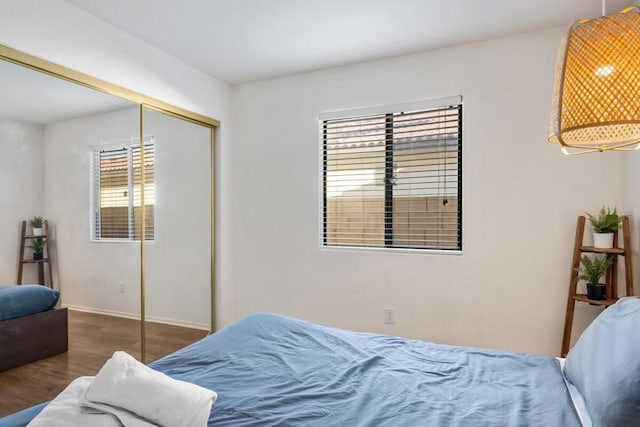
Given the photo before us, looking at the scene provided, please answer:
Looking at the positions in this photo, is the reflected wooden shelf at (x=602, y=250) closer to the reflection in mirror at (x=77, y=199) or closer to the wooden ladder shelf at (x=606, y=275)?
the wooden ladder shelf at (x=606, y=275)

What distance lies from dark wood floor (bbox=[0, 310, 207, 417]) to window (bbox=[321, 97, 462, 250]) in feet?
5.33

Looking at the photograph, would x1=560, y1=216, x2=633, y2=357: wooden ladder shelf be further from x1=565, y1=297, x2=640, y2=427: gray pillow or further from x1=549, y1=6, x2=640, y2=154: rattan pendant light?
x1=549, y1=6, x2=640, y2=154: rattan pendant light

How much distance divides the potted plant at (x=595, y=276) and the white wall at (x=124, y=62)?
9.65 ft

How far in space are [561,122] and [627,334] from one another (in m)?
0.73

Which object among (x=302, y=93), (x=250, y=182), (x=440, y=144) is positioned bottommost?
(x=250, y=182)

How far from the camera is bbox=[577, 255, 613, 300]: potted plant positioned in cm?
230

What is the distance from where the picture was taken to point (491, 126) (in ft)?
9.10

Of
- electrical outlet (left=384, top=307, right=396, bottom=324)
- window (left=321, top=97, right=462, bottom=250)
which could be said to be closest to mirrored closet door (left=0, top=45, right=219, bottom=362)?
window (left=321, top=97, right=462, bottom=250)

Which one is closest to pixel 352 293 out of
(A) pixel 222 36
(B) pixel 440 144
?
(B) pixel 440 144

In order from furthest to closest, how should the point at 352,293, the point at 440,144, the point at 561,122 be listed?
1. the point at 352,293
2. the point at 440,144
3. the point at 561,122

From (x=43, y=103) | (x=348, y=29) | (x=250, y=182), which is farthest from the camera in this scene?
(x=250, y=182)

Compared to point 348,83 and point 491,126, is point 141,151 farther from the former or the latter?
point 491,126

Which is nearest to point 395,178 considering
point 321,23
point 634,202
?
point 321,23

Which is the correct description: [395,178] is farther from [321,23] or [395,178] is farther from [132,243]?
[132,243]
